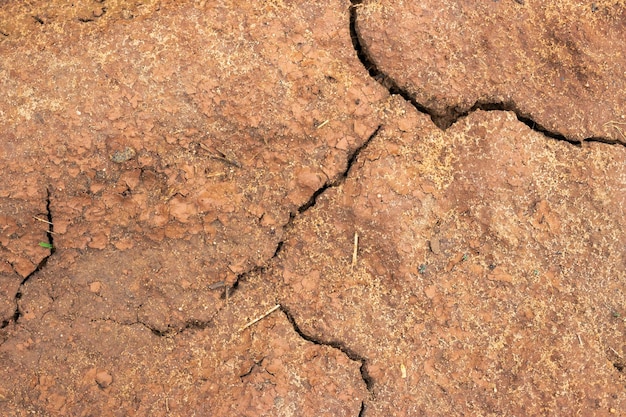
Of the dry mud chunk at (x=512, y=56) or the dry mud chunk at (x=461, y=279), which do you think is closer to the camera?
the dry mud chunk at (x=461, y=279)

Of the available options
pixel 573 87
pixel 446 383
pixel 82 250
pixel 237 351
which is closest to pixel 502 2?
pixel 573 87

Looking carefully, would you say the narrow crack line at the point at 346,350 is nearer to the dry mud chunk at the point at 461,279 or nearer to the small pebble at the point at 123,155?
the dry mud chunk at the point at 461,279

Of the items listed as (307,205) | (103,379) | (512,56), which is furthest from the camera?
(512,56)

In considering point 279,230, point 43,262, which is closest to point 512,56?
point 279,230

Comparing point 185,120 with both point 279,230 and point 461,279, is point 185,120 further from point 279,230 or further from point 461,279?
point 461,279

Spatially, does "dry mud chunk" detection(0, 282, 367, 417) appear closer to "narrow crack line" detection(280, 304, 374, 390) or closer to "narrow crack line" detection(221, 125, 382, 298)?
"narrow crack line" detection(280, 304, 374, 390)

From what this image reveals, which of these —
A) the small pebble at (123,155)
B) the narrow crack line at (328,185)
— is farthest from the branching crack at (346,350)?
the small pebble at (123,155)
